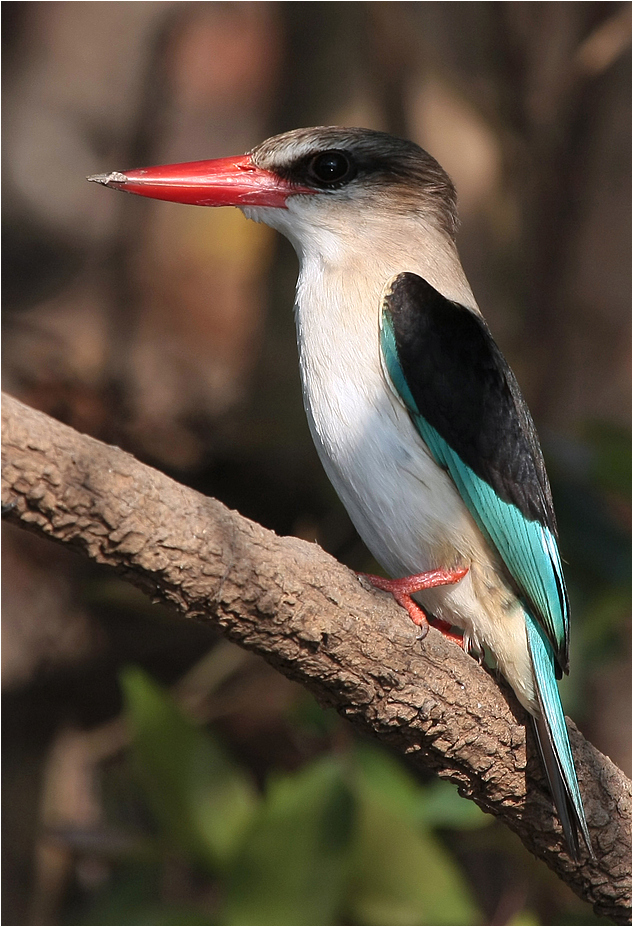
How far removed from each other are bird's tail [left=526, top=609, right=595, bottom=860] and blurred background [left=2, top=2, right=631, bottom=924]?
5.99 feet

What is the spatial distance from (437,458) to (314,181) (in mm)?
873

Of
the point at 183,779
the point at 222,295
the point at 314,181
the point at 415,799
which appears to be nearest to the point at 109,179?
the point at 314,181

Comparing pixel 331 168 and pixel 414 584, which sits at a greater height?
pixel 331 168

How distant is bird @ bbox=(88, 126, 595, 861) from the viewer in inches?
92.9

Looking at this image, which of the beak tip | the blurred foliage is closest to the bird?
the beak tip

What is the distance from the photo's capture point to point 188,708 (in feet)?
14.8

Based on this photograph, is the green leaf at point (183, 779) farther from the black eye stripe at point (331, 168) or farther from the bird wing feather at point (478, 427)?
the black eye stripe at point (331, 168)

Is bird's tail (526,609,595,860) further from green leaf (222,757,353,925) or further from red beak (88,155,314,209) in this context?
red beak (88,155,314,209)

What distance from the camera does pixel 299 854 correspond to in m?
3.04

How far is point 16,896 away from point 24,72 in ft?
13.6

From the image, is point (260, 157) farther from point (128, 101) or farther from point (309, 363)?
point (128, 101)

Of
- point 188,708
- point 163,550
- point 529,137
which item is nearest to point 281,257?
point 529,137

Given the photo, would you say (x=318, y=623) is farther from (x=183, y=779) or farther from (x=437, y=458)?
(x=183, y=779)

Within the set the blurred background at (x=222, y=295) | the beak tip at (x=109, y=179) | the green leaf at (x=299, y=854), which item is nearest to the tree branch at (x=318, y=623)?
the green leaf at (x=299, y=854)
